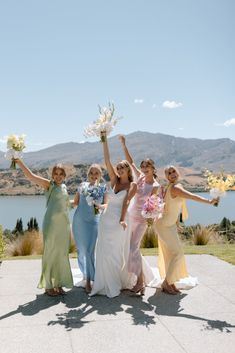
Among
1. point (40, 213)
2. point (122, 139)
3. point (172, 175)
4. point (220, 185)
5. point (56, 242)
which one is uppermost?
point (122, 139)

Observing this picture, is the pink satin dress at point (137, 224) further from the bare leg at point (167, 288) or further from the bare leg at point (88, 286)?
the bare leg at point (88, 286)

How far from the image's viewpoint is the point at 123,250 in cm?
593

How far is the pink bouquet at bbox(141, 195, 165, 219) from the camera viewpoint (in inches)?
221

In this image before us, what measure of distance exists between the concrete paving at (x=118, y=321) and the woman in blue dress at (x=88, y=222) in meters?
0.45

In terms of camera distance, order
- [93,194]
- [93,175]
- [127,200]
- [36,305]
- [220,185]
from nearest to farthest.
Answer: [220,185] → [36,305] → [127,200] → [93,194] → [93,175]

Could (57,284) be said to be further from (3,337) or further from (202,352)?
(202,352)

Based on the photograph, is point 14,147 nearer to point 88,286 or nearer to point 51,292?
point 51,292

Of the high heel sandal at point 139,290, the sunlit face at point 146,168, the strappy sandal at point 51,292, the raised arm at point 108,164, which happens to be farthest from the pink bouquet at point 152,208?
the strappy sandal at point 51,292

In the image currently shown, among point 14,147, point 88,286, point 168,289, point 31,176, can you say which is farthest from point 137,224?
point 14,147

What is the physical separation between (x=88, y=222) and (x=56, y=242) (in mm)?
597

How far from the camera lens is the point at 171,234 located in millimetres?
5961

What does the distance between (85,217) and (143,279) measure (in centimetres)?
125

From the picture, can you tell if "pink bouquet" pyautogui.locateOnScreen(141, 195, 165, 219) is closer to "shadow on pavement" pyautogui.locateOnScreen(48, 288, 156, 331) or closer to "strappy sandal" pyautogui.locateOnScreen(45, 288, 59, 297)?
"shadow on pavement" pyautogui.locateOnScreen(48, 288, 156, 331)

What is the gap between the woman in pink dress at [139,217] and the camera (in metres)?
5.85
